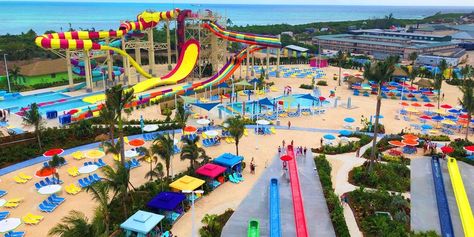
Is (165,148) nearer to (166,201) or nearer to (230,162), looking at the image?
(166,201)

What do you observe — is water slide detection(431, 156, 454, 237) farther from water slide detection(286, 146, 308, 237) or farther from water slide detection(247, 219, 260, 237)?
water slide detection(247, 219, 260, 237)

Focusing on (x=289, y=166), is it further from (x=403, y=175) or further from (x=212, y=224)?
(x=212, y=224)

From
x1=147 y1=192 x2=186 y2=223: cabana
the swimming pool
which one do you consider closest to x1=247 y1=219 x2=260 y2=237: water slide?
x1=147 y1=192 x2=186 y2=223: cabana

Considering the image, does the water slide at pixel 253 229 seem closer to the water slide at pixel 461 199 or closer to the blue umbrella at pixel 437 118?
the water slide at pixel 461 199

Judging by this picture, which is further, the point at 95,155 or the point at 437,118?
the point at 437,118

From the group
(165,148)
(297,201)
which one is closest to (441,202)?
(297,201)

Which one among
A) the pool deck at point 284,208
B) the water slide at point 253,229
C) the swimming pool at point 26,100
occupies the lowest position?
the pool deck at point 284,208

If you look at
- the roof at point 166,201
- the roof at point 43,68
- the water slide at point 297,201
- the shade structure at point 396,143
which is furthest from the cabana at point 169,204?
the roof at point 43,68
